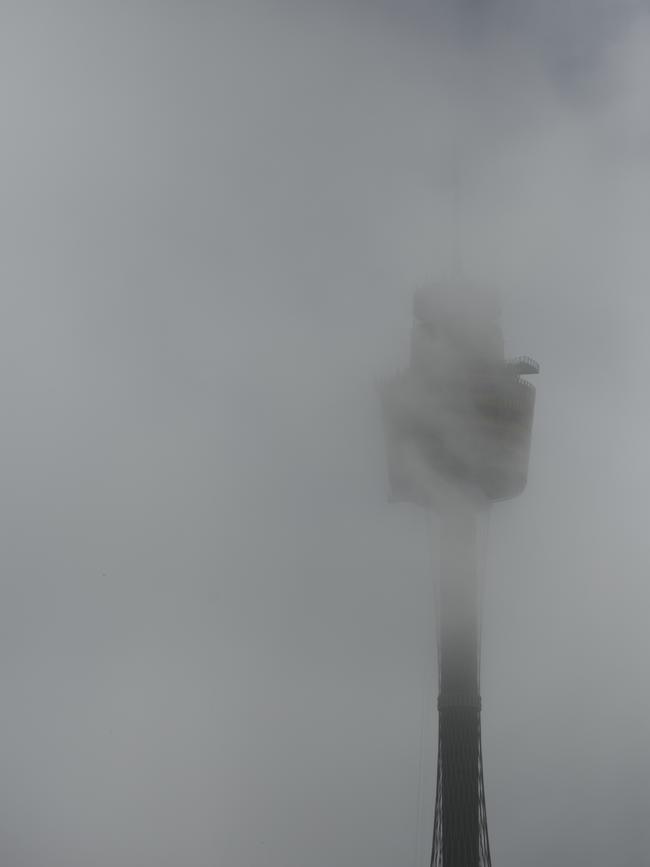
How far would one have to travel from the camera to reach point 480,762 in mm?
126938

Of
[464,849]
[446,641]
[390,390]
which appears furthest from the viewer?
[390,390]

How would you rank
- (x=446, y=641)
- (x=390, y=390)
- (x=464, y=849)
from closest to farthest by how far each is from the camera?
(x=464, y=849)
(x=446, y=641)
(x=390, y=390)

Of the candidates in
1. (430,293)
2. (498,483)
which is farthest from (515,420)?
(430,293)

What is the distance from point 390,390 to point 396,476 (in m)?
9.45

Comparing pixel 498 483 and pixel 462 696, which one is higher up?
pixel 498 483

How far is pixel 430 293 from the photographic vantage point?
460ft

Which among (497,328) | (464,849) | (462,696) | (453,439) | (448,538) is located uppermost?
(497,328)

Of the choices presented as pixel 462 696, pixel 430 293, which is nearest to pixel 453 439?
pixel 430 293

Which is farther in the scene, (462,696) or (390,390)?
(390,390)

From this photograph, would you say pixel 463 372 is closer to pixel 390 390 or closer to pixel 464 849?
pixel 390 390

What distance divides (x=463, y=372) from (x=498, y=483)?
41.0 feet

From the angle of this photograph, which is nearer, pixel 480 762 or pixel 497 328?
pixel 480 762

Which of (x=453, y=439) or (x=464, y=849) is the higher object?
(x=453, y=439)

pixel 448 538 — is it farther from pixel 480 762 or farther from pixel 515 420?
pixel 480 762
